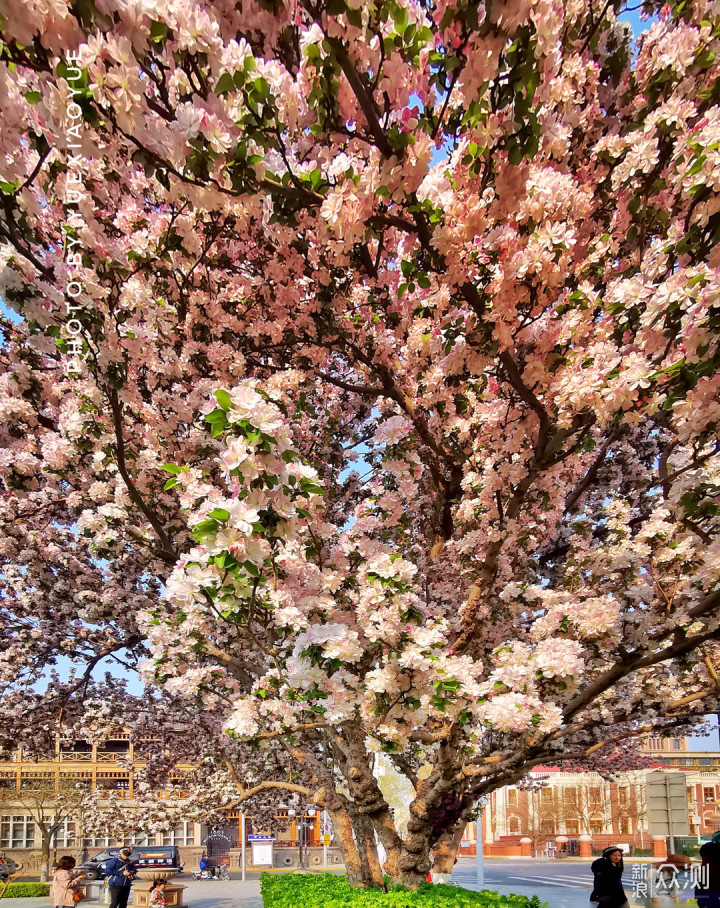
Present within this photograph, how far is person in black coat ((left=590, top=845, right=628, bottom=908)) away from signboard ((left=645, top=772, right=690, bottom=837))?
107 cm

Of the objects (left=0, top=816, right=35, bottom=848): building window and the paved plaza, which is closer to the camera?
the paved plaza

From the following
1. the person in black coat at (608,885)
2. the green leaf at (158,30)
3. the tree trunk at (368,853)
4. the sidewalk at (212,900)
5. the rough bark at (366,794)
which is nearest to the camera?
the green leaf at (158,30)

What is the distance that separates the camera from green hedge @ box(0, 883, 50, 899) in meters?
22.8

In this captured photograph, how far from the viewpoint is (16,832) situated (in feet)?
148

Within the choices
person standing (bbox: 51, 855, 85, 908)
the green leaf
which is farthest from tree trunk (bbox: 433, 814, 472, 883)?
the green leaf

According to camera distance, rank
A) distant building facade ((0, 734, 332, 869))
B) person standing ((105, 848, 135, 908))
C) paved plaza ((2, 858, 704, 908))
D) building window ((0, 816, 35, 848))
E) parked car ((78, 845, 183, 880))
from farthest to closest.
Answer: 1. building window ((0, 816, 35, 848))
2. distant building facade ((0, 734, 332, 869))
3. parked car ((78, 845, 183, 880))
4. paved plaza ((2, 858, 704, 908))
5. person standing ((105, 848, 135, 908))

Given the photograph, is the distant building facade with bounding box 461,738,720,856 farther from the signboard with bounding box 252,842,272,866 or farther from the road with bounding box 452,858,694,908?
the signboard with bounding box 252,842,272,866

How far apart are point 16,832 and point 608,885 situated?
157 feet

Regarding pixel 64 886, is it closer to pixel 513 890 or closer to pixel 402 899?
pixel 402 899

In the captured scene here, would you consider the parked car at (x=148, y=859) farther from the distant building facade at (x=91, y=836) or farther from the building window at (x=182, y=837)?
the building window at (x=182, y=837)

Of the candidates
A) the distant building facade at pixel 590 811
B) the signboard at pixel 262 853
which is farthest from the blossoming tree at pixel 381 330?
the distant building facade at pixel 590 811

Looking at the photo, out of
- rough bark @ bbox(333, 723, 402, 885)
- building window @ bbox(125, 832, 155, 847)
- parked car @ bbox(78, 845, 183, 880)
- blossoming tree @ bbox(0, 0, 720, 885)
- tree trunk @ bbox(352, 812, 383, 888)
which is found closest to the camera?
blossoming tree @ bbox(0, 0, 720, 885)

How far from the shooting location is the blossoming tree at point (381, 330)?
3.53 meters

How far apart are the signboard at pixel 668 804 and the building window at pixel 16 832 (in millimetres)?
46637
